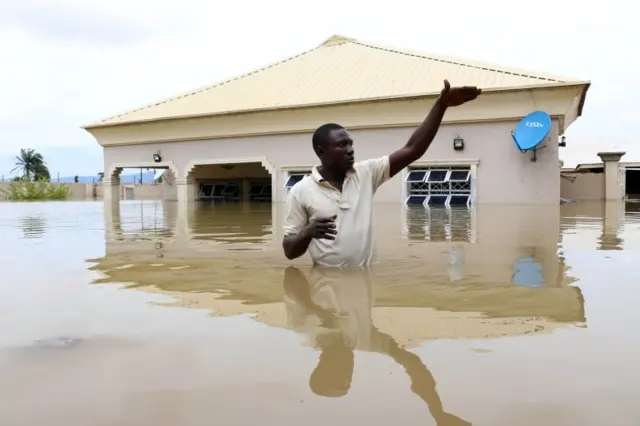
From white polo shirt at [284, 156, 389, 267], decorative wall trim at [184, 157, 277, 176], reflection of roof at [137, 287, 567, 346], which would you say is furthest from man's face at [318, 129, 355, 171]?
decorative wall trim at [184, 157, 277, 176]

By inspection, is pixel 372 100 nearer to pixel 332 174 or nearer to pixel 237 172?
pixel 237 172

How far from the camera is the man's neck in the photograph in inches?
152

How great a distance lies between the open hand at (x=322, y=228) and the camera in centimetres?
339

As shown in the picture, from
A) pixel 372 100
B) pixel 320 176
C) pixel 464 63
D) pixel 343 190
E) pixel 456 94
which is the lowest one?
pixel 343 190

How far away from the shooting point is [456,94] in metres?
3.80

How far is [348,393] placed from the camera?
165 centimetres

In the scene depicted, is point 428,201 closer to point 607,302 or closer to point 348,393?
point 607,302

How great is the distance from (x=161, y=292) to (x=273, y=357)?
60.7 inches

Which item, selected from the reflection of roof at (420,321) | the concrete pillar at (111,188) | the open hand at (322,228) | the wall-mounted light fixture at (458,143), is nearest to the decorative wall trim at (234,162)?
the concrete pillar at (111,188)

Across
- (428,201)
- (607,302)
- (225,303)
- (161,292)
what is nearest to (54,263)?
(161,292)

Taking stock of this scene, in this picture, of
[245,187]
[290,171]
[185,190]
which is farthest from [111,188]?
[290,171]

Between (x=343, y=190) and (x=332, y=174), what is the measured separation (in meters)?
0.15

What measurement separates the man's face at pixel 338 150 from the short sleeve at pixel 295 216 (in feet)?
1.23

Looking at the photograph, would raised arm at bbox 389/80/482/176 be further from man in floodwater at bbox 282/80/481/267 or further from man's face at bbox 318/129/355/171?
man's face at bbox 318/129/355/171
